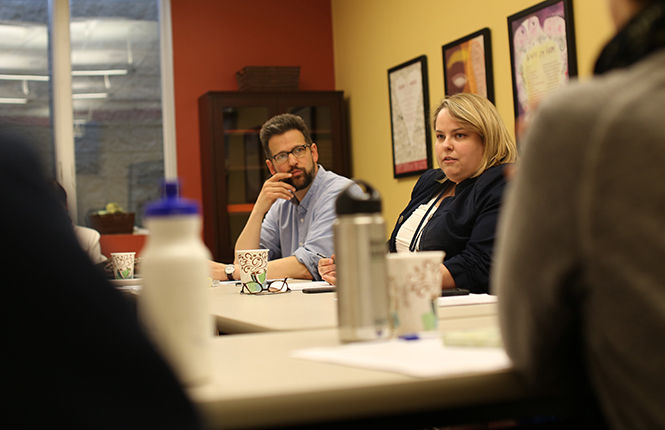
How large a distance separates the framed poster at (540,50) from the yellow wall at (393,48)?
0.05 meters

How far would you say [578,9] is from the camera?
3459 mm

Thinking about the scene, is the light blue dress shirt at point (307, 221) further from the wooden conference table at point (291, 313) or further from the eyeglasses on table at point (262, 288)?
the wooden conference table at point (291, 313)

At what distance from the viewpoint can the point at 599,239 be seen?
0.75 metres

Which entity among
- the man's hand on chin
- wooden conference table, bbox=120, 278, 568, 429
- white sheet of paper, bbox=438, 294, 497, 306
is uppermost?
the man's hand on chin

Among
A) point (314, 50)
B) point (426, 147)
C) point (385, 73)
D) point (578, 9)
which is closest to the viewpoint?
point (578, 9)

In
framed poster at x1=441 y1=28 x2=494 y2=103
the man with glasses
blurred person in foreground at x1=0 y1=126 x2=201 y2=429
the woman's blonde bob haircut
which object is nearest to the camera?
blurred person in foreground at x1=0 y1=126 x2=201 y2=429

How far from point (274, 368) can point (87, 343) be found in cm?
45

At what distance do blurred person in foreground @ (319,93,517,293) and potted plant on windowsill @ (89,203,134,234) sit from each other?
2.79 m

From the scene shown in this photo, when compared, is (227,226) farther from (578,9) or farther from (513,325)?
(513,325)

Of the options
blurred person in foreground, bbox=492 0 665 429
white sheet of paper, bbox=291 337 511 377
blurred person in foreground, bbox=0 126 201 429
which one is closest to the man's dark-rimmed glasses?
white sheet of paper, bbox=291 337 511 377

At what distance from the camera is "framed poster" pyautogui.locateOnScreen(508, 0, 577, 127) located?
351 cm

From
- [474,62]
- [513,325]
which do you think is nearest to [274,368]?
[513,325]

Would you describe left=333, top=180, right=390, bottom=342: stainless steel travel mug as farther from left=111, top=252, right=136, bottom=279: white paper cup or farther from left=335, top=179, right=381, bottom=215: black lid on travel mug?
left=111, top=252, right=136, bottom=279: white paper cup

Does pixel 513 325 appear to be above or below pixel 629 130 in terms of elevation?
below
